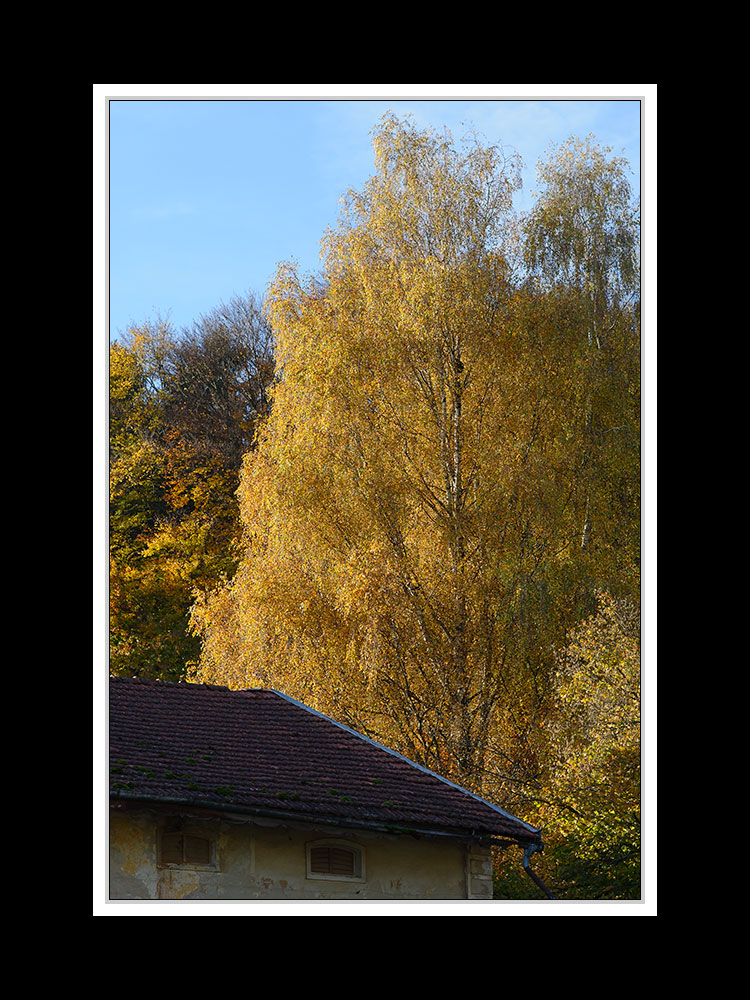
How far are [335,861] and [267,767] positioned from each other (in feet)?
2.70

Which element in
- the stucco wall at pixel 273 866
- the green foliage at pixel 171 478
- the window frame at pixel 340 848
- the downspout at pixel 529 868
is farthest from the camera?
the green foliage at pixel 171 478

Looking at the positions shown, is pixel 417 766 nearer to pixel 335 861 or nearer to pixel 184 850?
pixel 335 861

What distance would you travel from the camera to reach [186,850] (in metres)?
6.30

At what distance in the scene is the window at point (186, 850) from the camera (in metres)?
6.23

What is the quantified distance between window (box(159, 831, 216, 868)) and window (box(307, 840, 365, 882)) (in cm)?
60

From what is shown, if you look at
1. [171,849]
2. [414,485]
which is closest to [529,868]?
[171,849]

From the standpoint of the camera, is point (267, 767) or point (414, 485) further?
point (414, 485)

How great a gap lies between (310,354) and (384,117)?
158 inches

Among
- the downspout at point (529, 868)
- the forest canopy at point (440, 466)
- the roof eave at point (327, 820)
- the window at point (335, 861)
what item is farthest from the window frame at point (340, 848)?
the forest canopy at point (440, 466)

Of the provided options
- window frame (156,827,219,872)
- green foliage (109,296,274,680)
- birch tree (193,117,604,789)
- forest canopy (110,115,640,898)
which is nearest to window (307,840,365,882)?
window frame (156,827,219,872)

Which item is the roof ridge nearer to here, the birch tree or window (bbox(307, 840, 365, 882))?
the birch tree

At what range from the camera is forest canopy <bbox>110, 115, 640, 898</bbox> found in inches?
350

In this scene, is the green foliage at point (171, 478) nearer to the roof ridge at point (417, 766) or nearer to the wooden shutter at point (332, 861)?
the roof ridge at point (417, 766)

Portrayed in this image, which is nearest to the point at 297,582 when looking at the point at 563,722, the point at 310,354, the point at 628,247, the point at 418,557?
the point at 418,557
